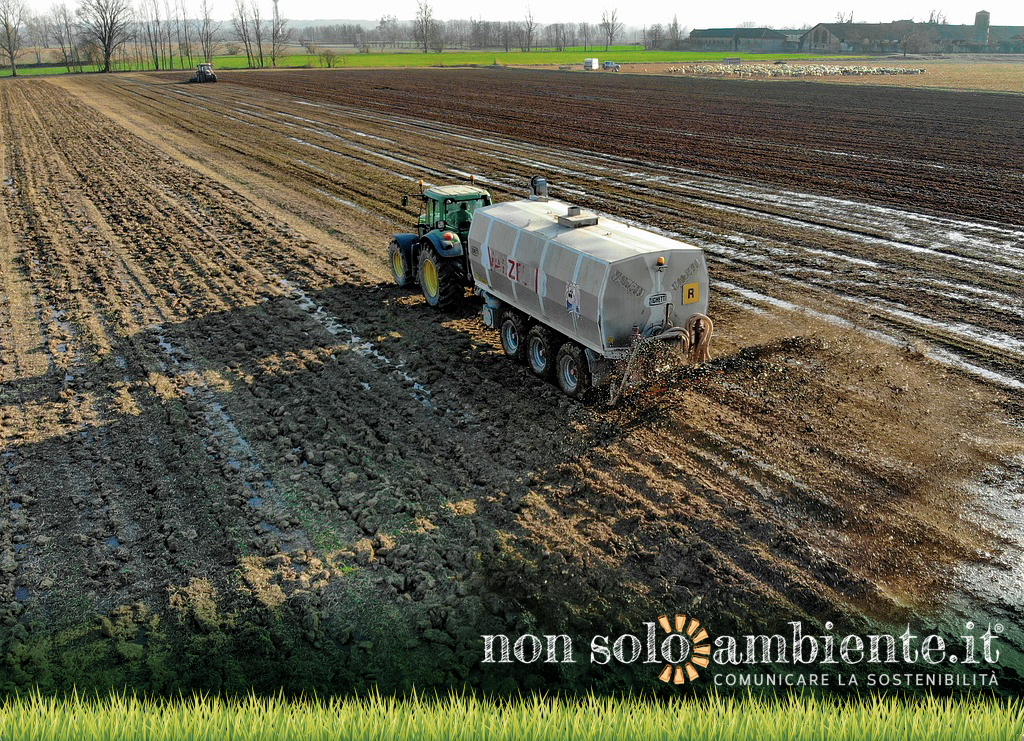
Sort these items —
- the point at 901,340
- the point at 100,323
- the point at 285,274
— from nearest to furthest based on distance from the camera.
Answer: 1. the point at 901,340
2. the point at 100,323
3. the point at 285,274

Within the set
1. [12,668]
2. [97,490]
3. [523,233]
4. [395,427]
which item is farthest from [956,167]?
[12,668]

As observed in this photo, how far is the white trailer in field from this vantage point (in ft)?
36.7

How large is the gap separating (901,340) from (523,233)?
6.96m

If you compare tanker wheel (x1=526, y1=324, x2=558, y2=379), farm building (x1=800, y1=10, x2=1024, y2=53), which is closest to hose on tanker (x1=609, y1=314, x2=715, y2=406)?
tanker wheel (x1=526, y1=324, x2=558, y2=379)

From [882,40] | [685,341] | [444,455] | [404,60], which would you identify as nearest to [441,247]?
[685,341]

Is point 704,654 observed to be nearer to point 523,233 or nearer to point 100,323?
point 523,233

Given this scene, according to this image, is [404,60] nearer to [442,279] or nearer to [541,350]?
[442,279]

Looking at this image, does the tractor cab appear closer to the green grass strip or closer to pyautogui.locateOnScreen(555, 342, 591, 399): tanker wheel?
pyautogui.locateOnScreen(555, 342, 591, 399): tanker wheel

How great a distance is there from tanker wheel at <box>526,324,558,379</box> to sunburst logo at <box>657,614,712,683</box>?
5370 millimetres

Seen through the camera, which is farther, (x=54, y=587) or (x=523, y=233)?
(x=523, y=233)

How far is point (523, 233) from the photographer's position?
12664 mm

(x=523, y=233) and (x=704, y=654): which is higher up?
(x=523, y=233)

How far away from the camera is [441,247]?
1549cm

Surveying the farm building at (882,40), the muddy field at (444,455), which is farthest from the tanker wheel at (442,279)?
the farm building at (882,40)
